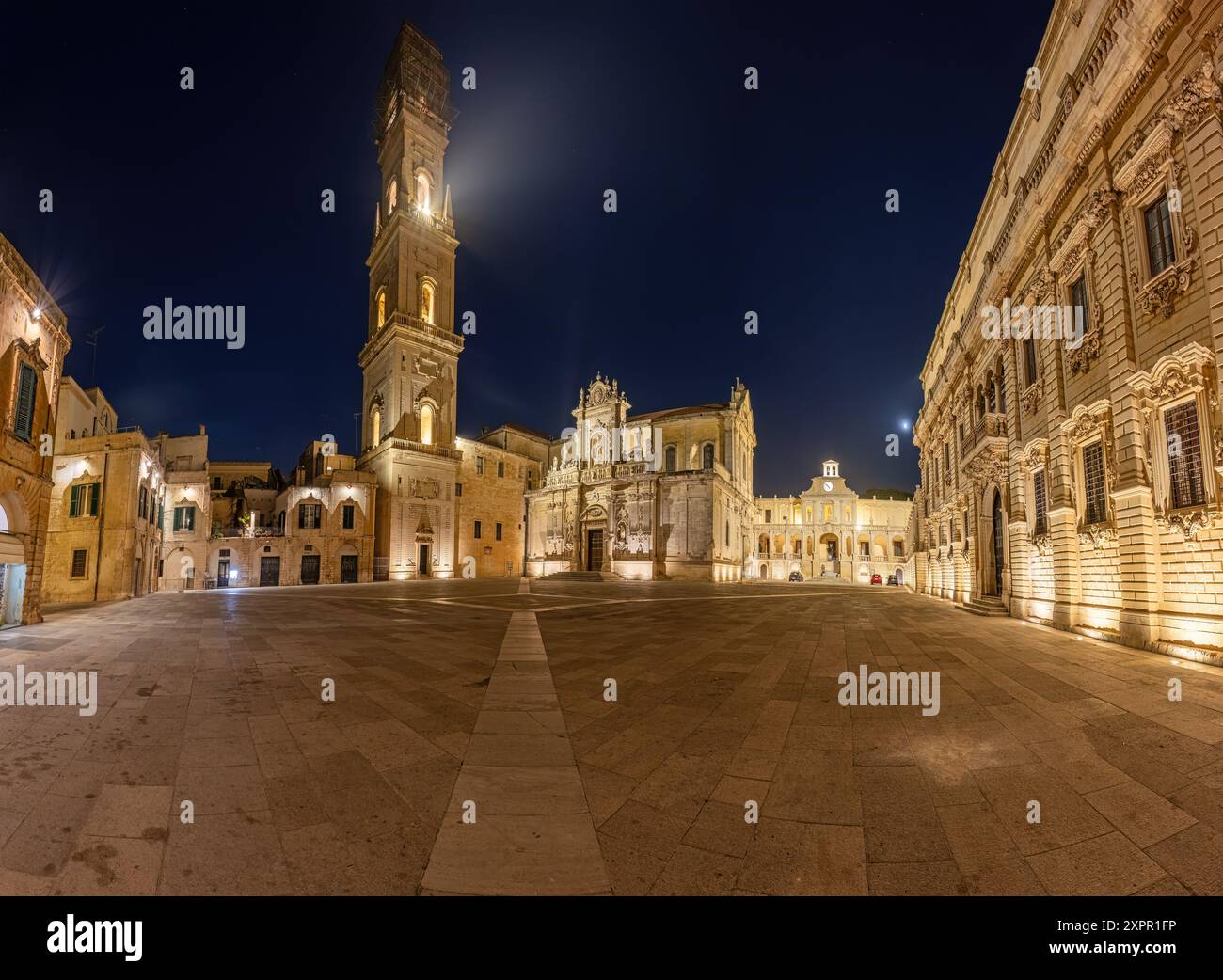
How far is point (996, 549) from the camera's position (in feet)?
67.5

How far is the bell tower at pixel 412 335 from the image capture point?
4303cm

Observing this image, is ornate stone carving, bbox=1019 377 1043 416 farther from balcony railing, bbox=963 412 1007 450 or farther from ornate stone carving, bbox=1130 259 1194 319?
ornate stone carving, bbox=1130 259 1194 319

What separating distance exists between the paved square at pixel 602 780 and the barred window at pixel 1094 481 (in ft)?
17.7

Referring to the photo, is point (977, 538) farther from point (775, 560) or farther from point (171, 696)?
point (775, 560)

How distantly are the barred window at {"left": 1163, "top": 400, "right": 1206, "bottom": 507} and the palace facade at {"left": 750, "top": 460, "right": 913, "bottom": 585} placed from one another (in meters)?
66.5

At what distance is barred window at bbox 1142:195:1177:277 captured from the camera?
10.6 metres

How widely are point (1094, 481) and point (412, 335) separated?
143 ft

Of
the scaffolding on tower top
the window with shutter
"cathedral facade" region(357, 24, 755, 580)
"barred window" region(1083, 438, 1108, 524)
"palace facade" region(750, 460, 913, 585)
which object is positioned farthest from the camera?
"palace facade" region(750, 460, 913, 585)

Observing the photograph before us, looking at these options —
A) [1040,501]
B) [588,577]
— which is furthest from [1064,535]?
[588,577]

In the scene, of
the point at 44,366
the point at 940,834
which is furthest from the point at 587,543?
the point at 940,834

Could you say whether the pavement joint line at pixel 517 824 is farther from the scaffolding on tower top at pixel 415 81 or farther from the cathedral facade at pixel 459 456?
the scaffolding on tower top at pixel 415 81

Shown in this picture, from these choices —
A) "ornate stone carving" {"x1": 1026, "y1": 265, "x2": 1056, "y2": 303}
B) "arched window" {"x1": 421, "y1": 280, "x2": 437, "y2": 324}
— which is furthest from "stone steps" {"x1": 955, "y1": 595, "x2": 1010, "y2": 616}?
"arched window" {"x1": 421, "y1": 280, "x2": 437, "y2": 324}

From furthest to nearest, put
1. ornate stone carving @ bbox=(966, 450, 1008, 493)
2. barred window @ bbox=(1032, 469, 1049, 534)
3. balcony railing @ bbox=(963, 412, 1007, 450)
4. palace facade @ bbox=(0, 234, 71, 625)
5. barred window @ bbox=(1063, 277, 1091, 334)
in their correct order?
1. balcony railing @ bbox=(963, 412, 1007, 450)
2. ornate stone carving @ bbox=(966, 450, 1008, 493)
3. barred window @ bbox=(1032, 469, 1049, 534)
4. palace facade @ bbox=(0, 234, 71, 625)
5. barred window @ bbox=(1063, 277, 1091, 334)

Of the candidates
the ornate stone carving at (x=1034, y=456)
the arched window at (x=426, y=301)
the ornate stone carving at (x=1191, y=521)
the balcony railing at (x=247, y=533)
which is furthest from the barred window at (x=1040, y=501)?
the arched window at (x=426, y=301)
